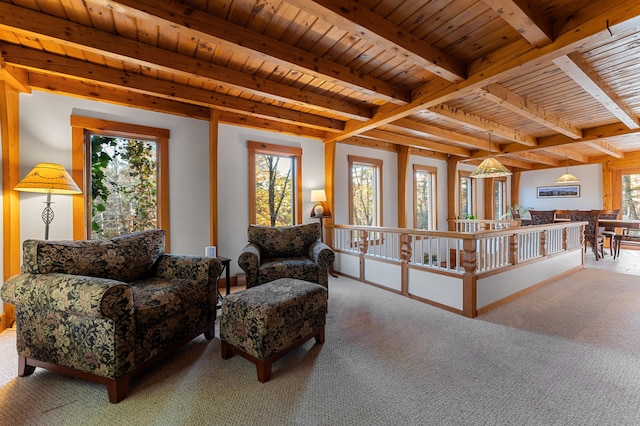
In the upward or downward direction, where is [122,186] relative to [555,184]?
downward

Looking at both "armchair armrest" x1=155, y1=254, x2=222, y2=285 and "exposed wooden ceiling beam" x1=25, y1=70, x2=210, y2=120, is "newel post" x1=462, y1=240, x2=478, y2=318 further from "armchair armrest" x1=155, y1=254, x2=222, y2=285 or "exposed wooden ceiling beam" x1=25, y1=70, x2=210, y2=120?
"exposed wooden ceiling beam" x1=25, y1=70, x2=210, y2=120

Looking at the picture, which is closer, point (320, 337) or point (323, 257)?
point (320, 337)

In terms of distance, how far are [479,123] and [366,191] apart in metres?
2.19

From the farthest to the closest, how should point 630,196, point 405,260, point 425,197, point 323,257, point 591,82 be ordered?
point 630,196
point 425,197
point 405,260
point 323,257
point 591,82

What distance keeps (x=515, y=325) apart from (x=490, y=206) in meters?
6.25

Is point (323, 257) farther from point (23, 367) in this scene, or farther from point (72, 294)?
point (23, 367)

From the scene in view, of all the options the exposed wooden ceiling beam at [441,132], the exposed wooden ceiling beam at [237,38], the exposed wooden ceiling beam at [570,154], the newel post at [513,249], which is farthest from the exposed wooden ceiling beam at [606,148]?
the exposed wooden ceiling beam at [237,38]

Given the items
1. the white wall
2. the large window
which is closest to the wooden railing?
the large window

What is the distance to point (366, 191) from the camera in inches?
215

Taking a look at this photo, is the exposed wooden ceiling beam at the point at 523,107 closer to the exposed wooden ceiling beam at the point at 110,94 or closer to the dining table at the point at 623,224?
the dining table at the point at 623,224

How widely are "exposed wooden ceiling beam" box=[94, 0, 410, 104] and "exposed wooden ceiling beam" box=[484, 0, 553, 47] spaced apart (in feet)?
4.16

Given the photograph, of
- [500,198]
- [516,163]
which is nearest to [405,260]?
[516,163]

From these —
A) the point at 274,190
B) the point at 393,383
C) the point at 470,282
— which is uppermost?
the point at 274,190

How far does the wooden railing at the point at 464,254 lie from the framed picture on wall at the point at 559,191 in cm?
394
